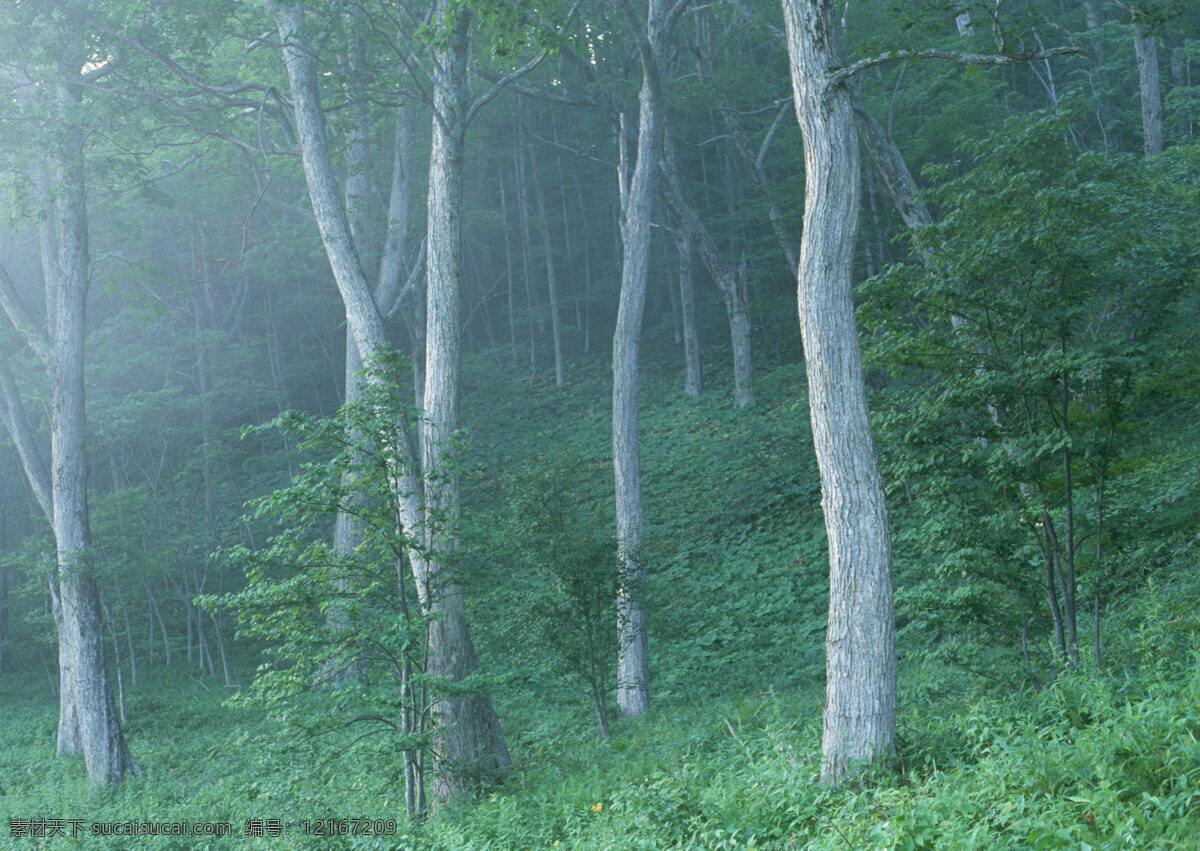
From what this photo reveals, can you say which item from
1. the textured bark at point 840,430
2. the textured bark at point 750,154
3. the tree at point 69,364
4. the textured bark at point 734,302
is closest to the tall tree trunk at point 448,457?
the textured bark at point 840,430

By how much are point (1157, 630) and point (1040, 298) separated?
2656 mm

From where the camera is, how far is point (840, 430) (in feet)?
18.6

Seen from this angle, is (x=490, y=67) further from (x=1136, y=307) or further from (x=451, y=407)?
(x=1136, y=307)

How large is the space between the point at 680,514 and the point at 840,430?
1165 cm

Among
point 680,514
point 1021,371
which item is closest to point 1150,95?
point 680,514

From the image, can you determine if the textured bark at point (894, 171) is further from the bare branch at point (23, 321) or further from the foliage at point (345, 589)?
the bare branch at point (23, 321)

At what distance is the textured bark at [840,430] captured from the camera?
542 cm

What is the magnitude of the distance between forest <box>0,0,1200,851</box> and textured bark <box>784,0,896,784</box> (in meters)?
0.03

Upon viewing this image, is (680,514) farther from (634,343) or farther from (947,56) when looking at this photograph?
(947,56)

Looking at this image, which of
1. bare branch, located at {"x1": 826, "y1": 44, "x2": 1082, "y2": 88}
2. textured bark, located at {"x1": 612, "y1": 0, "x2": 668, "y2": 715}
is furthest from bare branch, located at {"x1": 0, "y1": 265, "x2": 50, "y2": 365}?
bare branch, located at {"x1": 826, "y1": 44, "x2": 1082, "y2": 88}

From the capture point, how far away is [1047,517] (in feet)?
22.0

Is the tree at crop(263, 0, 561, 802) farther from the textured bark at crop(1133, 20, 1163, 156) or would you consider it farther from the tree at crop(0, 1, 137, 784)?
the textured bark at crop(1133, 20, 1163, 156)

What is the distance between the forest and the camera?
553 centimetres

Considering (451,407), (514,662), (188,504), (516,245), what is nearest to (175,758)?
(514,662)
